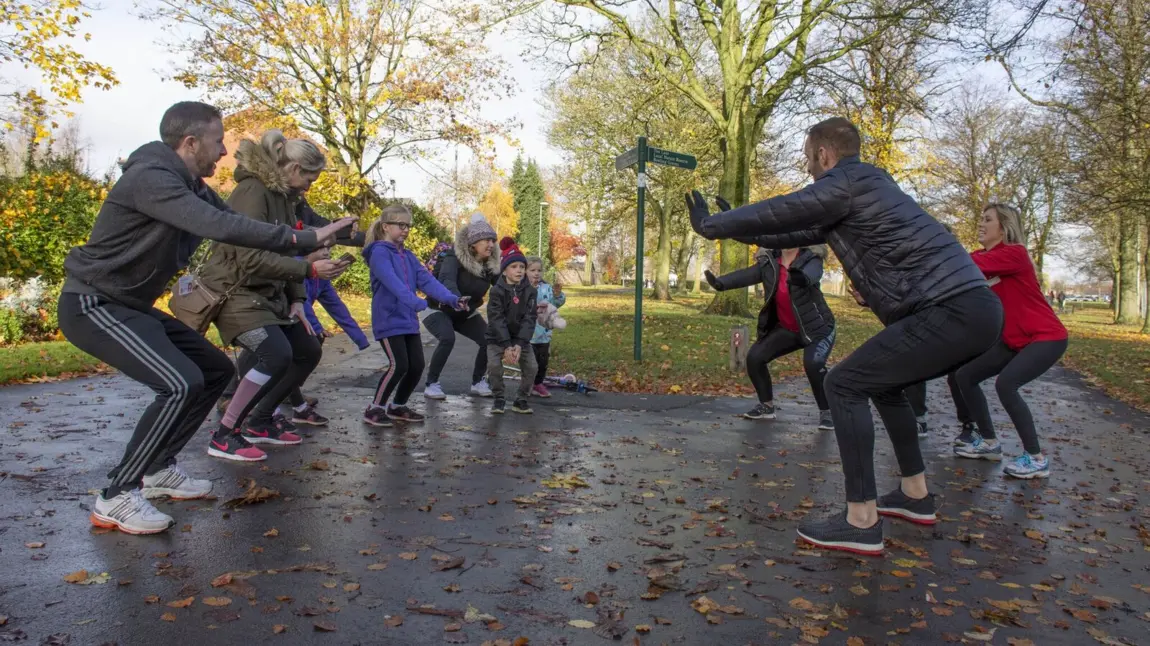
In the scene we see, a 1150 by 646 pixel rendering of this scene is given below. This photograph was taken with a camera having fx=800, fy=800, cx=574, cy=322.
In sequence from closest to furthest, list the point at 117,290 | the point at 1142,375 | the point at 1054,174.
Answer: the point at 117,290, the point at 1142,375, the point at 1054,174

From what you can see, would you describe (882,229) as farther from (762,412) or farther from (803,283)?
(762,412)

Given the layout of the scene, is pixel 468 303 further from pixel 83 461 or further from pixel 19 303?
pixel 19 303

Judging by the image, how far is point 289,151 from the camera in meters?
5.59

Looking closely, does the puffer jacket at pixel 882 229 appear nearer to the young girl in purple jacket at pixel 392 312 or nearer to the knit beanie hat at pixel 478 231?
the young girl in purple jacket at pixel 392 312

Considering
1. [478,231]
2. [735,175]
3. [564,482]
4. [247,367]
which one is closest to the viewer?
[564,482]

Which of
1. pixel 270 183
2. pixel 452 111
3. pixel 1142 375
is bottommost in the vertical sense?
pixel 1142 375

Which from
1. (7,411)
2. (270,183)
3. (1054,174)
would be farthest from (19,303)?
(1054,174)

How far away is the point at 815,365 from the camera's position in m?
7.69

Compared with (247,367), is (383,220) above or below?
above

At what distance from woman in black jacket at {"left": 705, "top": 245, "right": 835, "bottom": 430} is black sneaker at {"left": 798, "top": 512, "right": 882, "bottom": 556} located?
3.44m

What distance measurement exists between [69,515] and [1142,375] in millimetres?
15995

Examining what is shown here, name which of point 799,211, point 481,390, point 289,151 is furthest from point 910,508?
point 481,390

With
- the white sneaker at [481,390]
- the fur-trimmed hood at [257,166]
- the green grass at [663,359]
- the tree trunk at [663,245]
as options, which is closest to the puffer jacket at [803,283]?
the green grass at [663,359]

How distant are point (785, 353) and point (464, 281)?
11.1 feet
